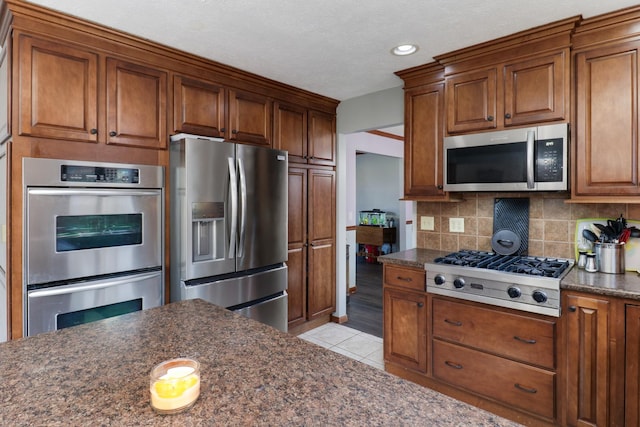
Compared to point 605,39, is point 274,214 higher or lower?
lower

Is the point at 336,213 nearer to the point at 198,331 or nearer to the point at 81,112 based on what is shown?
the point at 81,112

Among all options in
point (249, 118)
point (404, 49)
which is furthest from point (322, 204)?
point (404, 49)

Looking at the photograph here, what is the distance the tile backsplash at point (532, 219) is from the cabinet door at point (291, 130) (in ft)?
4.12

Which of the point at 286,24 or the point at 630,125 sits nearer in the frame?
the point at 630,125

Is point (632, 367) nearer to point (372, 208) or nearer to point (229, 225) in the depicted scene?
point (229, 225)

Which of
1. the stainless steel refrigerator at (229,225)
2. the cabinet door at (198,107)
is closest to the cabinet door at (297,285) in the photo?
the stainless steel refrigerator at (229,225)

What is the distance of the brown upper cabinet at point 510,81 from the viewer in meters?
2.19

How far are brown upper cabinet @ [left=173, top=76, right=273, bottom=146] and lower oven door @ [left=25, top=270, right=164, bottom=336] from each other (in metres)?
1.11

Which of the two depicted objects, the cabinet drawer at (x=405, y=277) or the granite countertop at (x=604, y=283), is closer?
the granite countertop at (x=604, y=283)

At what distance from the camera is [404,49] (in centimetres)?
251

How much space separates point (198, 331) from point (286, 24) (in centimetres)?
181

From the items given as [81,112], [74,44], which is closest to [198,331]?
[81,112]

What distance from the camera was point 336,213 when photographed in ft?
12.9

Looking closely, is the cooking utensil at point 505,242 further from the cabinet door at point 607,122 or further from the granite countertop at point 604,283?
the cabinet door at point 607,122
